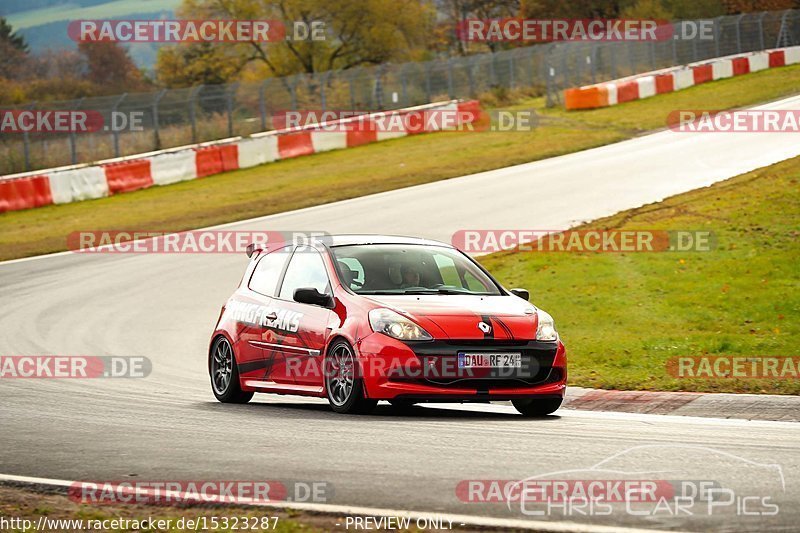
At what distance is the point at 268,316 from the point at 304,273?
0.50 m

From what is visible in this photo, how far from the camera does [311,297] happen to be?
1068cm

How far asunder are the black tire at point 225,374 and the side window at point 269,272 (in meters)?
0.60

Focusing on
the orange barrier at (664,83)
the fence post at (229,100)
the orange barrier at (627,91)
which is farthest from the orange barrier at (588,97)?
the fence post at (229,100)

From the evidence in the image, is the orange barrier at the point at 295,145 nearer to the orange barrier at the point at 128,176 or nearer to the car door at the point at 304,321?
the orange barrier at the point at 128,176

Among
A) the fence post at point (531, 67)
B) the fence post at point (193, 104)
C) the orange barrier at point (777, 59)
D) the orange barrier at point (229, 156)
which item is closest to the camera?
the orange barrier at point (229, 156)

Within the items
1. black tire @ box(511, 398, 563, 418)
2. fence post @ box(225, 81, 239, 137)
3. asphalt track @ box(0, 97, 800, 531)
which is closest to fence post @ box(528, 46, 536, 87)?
fence post @ box(225, 81, 239, 137)

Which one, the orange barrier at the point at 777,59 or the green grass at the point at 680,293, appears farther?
the orange barrier at the point at 777,59

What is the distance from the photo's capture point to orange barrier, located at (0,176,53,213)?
32.0 metres

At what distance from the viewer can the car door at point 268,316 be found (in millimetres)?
11371

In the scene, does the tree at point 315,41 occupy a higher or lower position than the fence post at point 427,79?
higher

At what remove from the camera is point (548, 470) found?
23.7 feet

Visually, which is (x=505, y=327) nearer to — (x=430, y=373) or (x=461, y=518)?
(x=430, y=373)

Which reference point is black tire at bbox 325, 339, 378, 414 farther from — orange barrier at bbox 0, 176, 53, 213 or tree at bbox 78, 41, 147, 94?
tree at bbox 78, 41, 147, 94

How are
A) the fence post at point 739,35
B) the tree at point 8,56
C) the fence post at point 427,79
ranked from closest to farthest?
1. the fence post at point 427,79
2. the fence post at point 739,35
3. the tree at point 8,56
